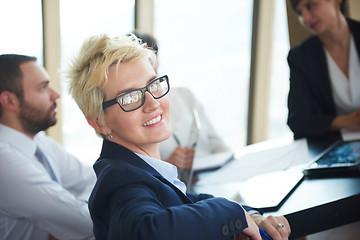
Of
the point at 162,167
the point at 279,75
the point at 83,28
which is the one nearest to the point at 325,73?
the point at 162,167

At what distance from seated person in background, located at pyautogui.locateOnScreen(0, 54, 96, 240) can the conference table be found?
63 cm

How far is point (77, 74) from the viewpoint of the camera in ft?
3.66

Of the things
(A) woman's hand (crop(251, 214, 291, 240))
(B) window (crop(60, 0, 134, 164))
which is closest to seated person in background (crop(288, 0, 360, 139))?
(A) woman's hand (crop(251, 214, 291, 240))

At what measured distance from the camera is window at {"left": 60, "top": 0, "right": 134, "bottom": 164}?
297cm

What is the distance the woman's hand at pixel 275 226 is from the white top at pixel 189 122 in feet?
4.77

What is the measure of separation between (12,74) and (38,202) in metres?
0.48

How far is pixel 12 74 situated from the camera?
1.42 m

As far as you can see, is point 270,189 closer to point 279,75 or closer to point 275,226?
point 275,226

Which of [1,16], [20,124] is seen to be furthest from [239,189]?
[1,16]

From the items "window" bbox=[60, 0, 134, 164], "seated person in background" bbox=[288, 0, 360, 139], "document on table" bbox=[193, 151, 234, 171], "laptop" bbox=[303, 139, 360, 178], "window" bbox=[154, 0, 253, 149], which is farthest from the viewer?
"window" bbox=[154, 0, 253, 149]

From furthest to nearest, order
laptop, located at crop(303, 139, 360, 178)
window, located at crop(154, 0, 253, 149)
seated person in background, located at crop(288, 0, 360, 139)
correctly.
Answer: window, located at crop(154, 0, 253, 149) < seated person in background, located at crop(288, 0, 360, 139) < laptop, located at crop(303, 139, 360, 178)

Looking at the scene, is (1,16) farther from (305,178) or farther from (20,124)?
(305,178)

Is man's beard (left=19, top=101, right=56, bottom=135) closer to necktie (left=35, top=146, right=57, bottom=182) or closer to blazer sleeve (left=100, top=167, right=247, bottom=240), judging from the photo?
necktie (left=35, top=146, right=57, bottom=182)

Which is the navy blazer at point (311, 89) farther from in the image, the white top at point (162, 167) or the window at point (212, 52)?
the window at point (212, 52)
